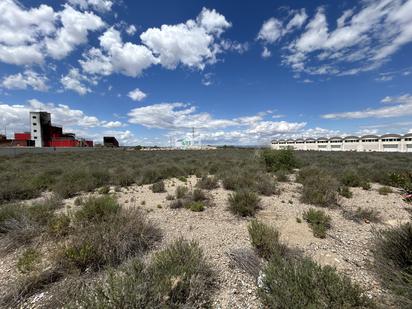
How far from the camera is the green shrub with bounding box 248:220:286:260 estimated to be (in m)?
3.77

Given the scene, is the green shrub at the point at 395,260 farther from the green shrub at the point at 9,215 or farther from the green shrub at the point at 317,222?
the green shrub at the point at 9,215

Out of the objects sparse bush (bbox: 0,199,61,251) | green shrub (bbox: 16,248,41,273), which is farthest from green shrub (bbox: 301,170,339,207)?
sparse bush (bbox: 0,199,61,251)

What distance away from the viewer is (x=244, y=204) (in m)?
6.32

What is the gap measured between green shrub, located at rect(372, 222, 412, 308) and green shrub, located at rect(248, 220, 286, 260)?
1456 millimetres

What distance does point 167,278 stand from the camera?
2.68 meters

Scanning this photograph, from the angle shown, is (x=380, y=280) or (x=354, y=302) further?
(x=380, y=280)

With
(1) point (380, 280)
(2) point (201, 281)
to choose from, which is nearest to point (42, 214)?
(2) point (201, 281)

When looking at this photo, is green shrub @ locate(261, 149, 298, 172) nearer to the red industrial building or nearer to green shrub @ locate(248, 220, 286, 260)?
green shrub @ locate(248, 220, 286, 260)

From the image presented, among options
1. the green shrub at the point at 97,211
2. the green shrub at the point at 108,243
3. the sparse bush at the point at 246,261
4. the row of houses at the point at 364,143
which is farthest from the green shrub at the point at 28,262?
the row of houses at the point at 364,143

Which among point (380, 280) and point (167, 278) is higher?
point (167, 278)

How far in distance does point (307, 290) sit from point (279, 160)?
38.1 feet

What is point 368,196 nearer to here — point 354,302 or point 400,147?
point 354,302

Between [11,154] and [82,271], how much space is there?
3861 cm

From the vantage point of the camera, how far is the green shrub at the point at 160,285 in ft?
7.50
